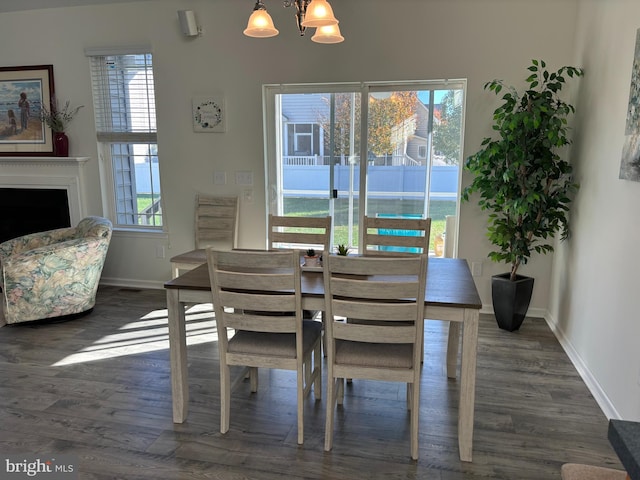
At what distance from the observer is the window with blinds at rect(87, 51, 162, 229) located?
4496 millimetres

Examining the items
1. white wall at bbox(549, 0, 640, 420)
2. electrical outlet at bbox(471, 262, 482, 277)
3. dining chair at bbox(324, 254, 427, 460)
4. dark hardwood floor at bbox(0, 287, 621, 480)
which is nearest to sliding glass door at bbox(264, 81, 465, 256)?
electrical outlet at bbox(471, 262, 482, 277)

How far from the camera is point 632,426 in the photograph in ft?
2.71

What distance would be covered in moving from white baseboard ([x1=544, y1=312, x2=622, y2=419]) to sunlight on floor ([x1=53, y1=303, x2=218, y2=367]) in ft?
8.47

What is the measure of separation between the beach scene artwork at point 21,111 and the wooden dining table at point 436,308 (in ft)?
11.5

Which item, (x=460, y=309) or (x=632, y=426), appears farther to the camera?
(x=460, y=309)

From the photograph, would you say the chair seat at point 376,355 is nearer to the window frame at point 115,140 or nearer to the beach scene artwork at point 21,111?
the window frame at point 115,140

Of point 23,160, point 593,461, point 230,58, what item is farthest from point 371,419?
point 23,160

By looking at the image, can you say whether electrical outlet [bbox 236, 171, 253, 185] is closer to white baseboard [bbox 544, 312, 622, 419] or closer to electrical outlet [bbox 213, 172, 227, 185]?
electrical outlet [bbox 213, 172, 227, 185]

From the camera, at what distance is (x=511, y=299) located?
11.5ft

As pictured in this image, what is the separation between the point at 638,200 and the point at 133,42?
14.4ft

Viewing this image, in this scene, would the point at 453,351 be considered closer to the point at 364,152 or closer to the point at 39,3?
the point at 364,152

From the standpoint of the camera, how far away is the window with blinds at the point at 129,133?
4496 mm

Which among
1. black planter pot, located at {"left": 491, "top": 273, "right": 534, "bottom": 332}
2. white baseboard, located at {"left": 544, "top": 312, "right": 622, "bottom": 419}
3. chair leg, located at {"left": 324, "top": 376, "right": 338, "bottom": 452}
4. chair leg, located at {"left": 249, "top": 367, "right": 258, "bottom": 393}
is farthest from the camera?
black planter pot, located at {"left": 491, "top": 273, "right": 534, "bottom": 332}

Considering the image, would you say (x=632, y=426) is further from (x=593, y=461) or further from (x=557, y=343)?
(x=557, y=343)
